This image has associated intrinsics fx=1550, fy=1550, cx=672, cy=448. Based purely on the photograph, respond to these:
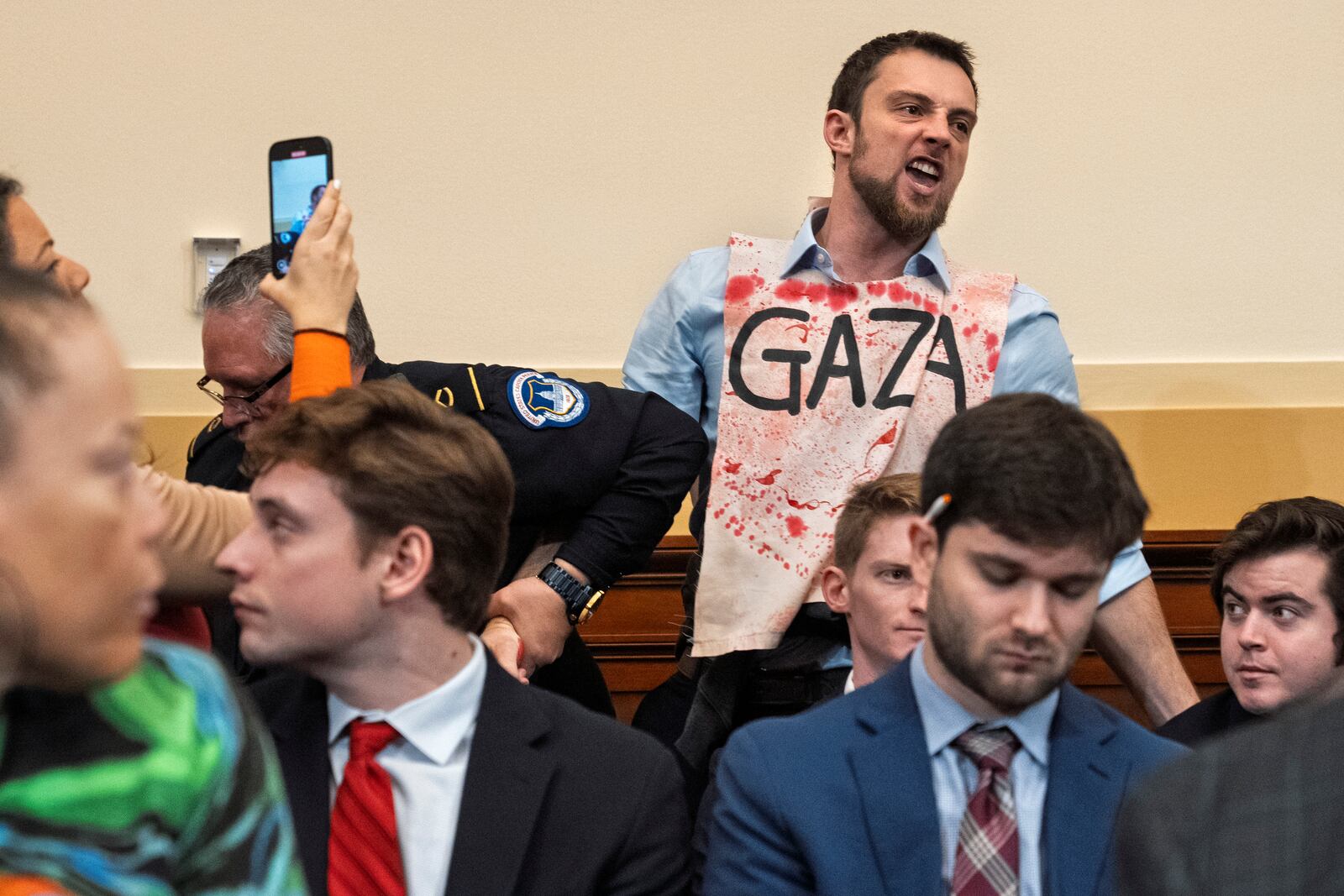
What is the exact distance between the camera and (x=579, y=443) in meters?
2.26

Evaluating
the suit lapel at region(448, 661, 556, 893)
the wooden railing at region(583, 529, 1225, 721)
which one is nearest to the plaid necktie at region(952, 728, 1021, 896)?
the suit lapel at region(448, 661, 556, 893)

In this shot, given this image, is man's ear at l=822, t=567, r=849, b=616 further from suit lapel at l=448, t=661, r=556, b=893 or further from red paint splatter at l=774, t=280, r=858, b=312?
suit lapel at l=448, t=661, r=556, b=893

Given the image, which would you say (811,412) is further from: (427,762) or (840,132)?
(427,762)

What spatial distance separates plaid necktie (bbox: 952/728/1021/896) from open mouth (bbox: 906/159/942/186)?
1.24 meters

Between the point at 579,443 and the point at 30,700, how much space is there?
1.51m

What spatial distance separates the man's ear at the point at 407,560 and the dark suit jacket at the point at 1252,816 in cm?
110

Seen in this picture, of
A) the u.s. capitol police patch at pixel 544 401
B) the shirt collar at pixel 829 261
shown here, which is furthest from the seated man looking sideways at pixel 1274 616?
the u.s. capitol police patch at pixel 544 401

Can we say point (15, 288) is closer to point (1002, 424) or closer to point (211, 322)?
point (1002, 424)

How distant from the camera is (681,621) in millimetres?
3232

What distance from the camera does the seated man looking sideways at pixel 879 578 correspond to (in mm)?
2066

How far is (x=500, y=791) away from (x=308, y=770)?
198 mm

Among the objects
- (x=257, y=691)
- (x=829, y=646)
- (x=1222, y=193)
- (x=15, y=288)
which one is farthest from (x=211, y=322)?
(x=1222, y=193)

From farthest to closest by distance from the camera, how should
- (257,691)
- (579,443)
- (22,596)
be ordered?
1. (579,443)
2. (257,691)
3. (22,596)

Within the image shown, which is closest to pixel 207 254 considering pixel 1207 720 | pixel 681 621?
pixel 681 621
